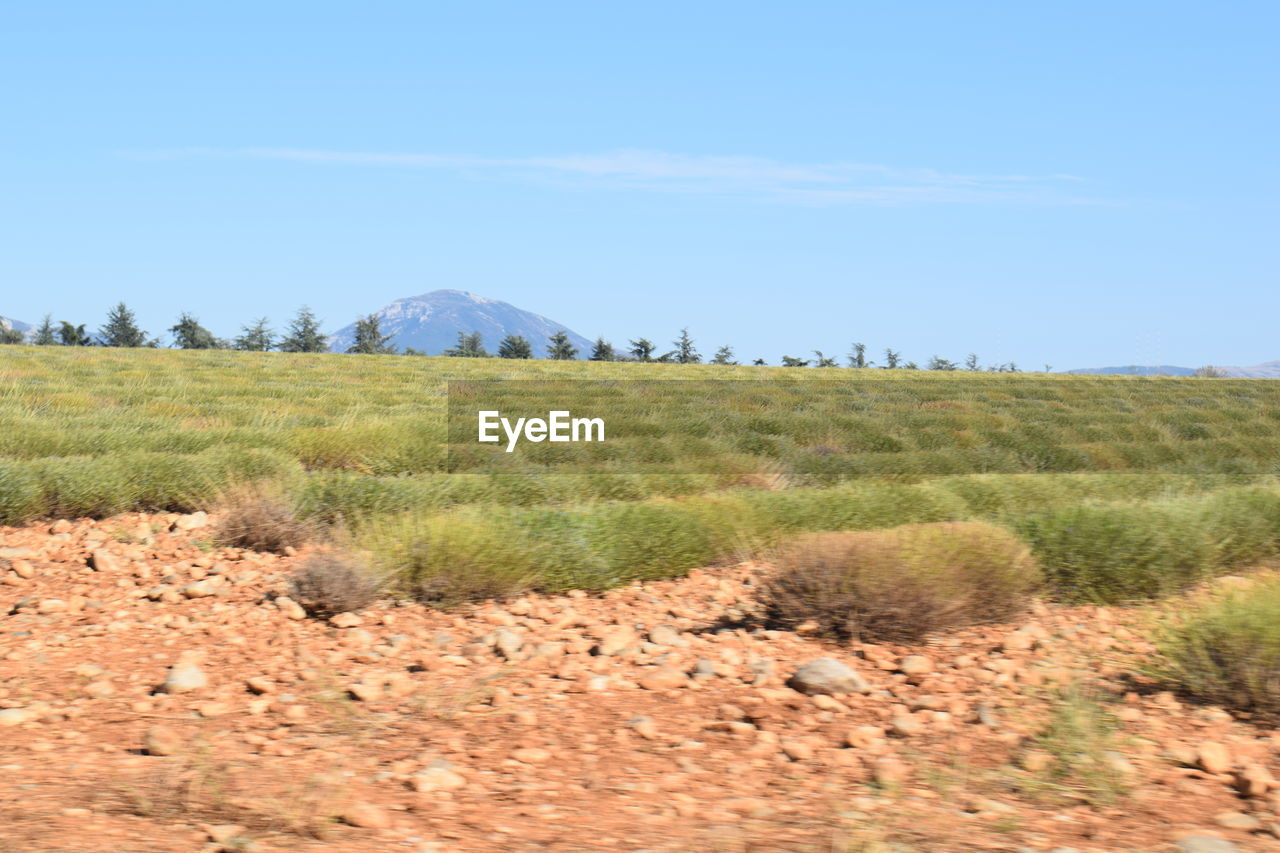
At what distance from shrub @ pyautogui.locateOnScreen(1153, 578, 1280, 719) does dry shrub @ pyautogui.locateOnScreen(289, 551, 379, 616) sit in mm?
3542

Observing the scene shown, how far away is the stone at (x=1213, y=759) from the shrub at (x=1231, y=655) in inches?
24.2

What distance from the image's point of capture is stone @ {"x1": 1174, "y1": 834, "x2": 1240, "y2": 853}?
9.86 ft

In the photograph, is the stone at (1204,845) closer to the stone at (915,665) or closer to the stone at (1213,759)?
the stone at (1213,759)

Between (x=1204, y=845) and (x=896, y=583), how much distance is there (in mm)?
2185

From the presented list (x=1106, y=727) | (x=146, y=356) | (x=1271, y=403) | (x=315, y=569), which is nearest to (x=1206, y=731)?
(x=1106, y=727)

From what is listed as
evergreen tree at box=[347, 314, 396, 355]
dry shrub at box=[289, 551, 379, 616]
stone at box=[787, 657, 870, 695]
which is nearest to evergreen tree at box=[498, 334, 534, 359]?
evergreen tree at box=[347, 314, 396, 355]

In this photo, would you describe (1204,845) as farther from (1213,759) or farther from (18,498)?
(18,498)

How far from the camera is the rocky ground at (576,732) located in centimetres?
310

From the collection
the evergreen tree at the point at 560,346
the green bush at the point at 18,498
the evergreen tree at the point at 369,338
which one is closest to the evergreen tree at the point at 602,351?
the evergreen tree at the point at 560,346

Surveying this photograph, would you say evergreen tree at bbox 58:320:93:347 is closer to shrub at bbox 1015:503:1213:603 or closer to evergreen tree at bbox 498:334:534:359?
evergreen tree at bbox 498:334:534:359

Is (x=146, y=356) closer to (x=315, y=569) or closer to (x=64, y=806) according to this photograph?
(x=315, y=569)

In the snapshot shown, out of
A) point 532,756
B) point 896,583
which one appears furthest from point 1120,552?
point 532,756

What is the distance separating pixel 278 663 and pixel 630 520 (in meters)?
2.53

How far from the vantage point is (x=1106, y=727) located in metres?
4.00
